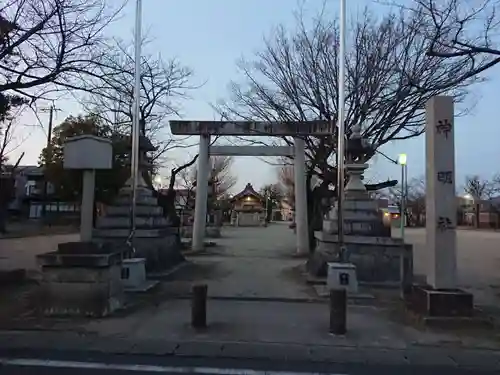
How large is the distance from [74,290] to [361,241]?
7904 mm

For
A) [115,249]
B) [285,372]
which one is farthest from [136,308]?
[285,372]

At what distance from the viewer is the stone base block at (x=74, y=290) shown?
962 cm

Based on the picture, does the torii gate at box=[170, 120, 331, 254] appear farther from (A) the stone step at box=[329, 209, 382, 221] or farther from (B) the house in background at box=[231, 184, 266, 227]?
(B) the house in background at box=[231, 184, 266, 227]

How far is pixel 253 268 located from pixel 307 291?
17.7 ft

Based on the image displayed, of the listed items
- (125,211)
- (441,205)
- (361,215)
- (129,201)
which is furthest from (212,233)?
(441,205)

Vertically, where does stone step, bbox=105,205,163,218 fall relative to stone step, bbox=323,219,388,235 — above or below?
above

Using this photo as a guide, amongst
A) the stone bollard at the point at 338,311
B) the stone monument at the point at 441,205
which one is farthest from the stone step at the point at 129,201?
the stone monument at the point at 441,205

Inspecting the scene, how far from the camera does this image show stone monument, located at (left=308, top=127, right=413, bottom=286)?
569 inches

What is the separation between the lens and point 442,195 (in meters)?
9.66

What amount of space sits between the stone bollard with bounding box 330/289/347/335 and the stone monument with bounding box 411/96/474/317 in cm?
167

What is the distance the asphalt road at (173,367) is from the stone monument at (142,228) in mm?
7772

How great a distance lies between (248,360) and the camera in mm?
7094

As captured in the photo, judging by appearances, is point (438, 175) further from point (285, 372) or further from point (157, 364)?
point (157, 364)

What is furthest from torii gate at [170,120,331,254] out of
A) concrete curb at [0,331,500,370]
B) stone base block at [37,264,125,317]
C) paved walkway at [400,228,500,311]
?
concrete curb at [0,331,500,370]
